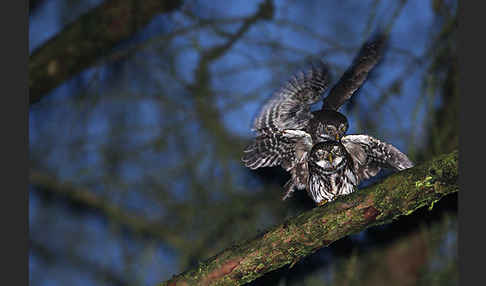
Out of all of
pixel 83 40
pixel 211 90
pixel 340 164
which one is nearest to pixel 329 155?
pixel 340 164

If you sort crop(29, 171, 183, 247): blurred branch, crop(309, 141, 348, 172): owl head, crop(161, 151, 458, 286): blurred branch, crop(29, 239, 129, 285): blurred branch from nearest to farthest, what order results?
crop(161, 151, 458, 286): blurred branch
crop(309, 141, 348, 172): owl head
crop(29, 239, 129, 285): blurred branch
crop(29, 171, 183, 247): blurred branch

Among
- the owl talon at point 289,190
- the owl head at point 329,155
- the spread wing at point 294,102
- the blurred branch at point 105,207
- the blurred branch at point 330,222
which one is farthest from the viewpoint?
the blurred branch at point 105,207

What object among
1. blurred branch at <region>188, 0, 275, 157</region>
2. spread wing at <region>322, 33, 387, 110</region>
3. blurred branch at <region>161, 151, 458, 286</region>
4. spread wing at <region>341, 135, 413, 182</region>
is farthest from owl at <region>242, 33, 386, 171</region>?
blurred branch at <region>161, 151, 458, 286</region>

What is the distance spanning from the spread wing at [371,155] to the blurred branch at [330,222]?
29.8 inches

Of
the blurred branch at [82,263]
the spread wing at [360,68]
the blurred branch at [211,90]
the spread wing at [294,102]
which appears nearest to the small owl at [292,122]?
the spread wing at [294,102]

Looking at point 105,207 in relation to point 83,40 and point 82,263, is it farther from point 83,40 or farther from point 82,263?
point 83,40

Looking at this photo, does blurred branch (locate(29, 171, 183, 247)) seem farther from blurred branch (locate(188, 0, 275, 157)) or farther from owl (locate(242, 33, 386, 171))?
owl (locate(242, 33, 386, 171))

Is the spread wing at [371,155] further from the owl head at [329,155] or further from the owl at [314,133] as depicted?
the owl head at [329,155]

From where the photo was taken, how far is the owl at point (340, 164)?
9.20 feet

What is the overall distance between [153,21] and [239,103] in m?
0.99

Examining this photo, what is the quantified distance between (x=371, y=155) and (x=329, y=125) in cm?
42

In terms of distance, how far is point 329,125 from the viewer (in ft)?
8.81

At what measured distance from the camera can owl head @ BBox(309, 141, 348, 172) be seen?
9.09ft

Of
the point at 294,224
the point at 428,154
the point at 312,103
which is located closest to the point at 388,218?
the point at 294,224
